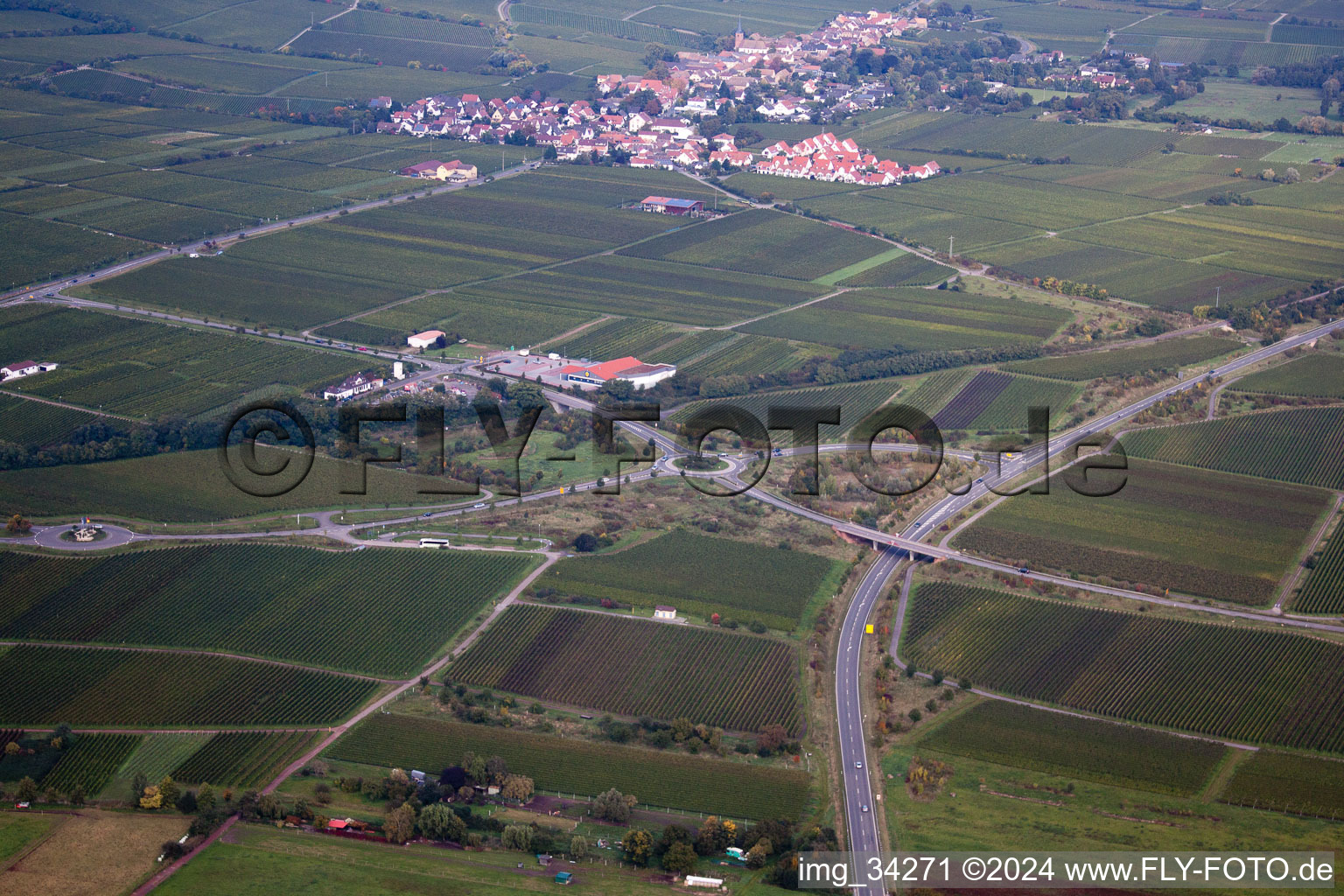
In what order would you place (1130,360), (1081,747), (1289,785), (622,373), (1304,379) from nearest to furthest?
(1289,785)
(1081,747)
(622,373)
(1304,379)
(1130,360)

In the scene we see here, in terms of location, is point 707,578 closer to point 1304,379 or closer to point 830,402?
point 830,402

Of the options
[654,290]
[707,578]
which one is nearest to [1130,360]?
[654,290]

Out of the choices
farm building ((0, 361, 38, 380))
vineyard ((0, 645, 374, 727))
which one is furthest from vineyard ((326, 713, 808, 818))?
farm building ((0, 361, 38, 380))

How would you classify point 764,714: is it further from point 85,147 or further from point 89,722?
point 85,147

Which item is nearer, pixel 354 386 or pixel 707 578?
pixel 707 578

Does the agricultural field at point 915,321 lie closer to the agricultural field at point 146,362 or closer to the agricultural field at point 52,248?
the agricultural field at point 146,362

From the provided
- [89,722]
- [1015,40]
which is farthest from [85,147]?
[1015,40]
